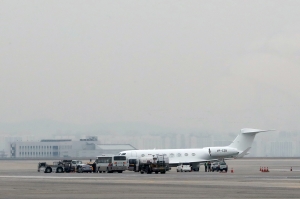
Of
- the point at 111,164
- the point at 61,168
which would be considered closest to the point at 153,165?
the point at 111,164

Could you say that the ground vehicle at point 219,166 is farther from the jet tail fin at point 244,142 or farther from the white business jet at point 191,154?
the jet tail fin at point 244,142

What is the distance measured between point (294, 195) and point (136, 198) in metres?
9.92

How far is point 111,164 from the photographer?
288 feet

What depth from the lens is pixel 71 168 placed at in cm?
8906

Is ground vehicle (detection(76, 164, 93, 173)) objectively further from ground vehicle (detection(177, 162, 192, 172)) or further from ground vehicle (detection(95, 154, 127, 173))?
ground vehicle (detection(177, 162, 192, 172))

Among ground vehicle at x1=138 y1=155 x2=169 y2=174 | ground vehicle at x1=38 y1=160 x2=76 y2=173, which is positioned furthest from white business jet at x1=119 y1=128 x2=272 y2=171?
ground vehicle at x1=138 y1=155 x2=169 y2=174

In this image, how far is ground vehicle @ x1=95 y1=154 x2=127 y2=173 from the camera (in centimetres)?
8730

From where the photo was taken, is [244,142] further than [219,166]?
Yes

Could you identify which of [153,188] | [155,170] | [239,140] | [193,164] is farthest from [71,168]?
[153,188]

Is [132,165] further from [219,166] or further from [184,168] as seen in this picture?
[219,166]

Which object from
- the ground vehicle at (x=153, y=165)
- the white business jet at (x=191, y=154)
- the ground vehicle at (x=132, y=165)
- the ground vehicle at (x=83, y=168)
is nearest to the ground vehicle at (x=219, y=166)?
→ the white business jet at (x=191, y=154)

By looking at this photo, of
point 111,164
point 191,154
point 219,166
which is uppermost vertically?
point 191,154

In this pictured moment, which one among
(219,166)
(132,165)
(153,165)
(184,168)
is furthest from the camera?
(184,168)

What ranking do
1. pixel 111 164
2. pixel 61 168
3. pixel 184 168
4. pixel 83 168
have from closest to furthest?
1. pixel 83 168
2. pixel 111 164
3. pixel 61 168
4. pixel 184 168
